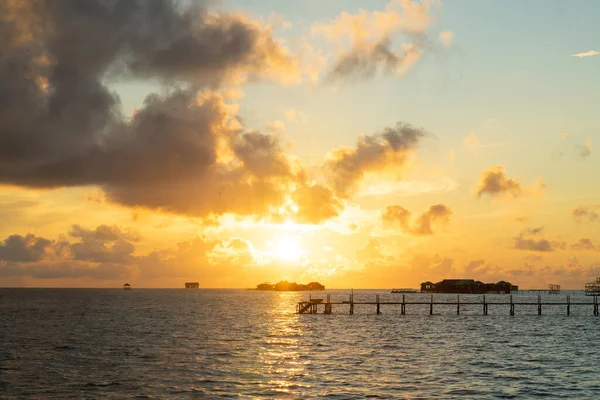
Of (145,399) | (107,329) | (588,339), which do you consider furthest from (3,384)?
(588,339)

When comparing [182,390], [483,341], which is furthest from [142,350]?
[483,341]

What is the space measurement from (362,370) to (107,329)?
59925 millimetres

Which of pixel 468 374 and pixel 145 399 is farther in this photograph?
pixel 468 374

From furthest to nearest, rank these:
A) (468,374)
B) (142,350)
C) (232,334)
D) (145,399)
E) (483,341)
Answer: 1. (232,334)
2. (483,341)
3. (142,350)
4. (468,374)
5. (145,399)

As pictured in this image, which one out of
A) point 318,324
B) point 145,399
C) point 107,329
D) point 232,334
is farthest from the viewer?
point 318,324

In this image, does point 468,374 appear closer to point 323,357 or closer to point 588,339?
point 323,357

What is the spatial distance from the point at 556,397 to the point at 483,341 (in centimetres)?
3652

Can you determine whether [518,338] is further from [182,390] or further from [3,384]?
[3,384]

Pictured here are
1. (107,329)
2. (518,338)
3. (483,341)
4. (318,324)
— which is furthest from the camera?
(318,324)

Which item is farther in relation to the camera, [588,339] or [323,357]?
[588,339]

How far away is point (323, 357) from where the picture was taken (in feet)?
205

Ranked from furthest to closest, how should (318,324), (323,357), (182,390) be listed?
(318,324)
(323,357)
(182,390)

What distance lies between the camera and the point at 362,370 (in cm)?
5388

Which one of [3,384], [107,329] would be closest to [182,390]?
[3,384]
